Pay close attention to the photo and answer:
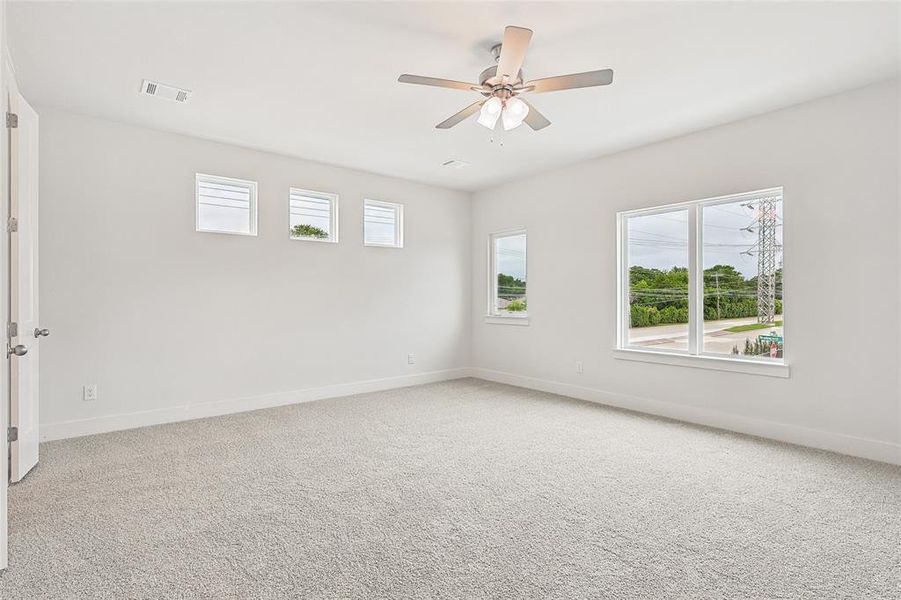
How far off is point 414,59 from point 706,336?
3474 millimetres

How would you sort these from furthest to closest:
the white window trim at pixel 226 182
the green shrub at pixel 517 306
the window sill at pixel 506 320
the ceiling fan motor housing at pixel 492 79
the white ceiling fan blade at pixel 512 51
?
the green shrub at pixel 517 306, the window sill at pixel 506 320, the white window trim at pixel 226 182, the ceiling fan motor housing at pixel 492 79, the white ceiling fan blade at pixel 512 51

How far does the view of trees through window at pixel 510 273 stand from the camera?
6.14 metres

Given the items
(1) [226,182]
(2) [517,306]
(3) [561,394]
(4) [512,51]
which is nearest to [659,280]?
(3) [561,394]

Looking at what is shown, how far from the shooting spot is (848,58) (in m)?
2.95

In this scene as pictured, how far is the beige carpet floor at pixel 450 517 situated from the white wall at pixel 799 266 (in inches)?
13.7

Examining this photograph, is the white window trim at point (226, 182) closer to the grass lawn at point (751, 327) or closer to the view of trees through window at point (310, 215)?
the view of trees through window at point (310, 215)

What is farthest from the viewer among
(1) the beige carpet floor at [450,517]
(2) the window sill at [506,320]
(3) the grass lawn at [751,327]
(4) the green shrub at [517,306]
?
(4) the green shrub at [517,306]

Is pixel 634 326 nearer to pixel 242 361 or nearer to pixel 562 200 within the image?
pixel 562 200

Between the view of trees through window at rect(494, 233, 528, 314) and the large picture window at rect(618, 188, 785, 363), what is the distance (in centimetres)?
144

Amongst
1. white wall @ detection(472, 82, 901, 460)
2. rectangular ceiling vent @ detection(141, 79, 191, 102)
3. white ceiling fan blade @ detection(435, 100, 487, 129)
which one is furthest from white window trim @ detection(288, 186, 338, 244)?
white wall @ detection(472, 82, 901, 460)

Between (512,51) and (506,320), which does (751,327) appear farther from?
(512,51)

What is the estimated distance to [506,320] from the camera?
20.4ft

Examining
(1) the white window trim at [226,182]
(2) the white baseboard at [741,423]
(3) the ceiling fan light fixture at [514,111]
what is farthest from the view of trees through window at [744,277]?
(1) the white window trim at [226,182]

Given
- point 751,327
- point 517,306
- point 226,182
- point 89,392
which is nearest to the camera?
point 89,392
